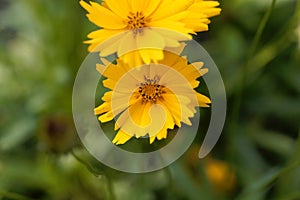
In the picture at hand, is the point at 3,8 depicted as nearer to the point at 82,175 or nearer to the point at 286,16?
the point at 82,175

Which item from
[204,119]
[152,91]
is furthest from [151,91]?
[204,119]

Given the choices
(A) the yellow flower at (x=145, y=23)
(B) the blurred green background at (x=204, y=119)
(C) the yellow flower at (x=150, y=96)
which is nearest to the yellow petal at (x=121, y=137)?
(C) the yellow flower at (x=150, y=96)

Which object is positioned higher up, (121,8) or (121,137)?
(121,8)

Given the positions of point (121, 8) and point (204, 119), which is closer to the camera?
point (121, 8)

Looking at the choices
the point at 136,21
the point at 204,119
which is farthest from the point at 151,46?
the point at 204,119

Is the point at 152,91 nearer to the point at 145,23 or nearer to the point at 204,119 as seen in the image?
the point at 145,23

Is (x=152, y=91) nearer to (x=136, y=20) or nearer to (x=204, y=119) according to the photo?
(x=136, y=20)

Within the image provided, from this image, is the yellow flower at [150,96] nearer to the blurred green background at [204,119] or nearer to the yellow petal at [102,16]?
the yellow petal at [102,16]
